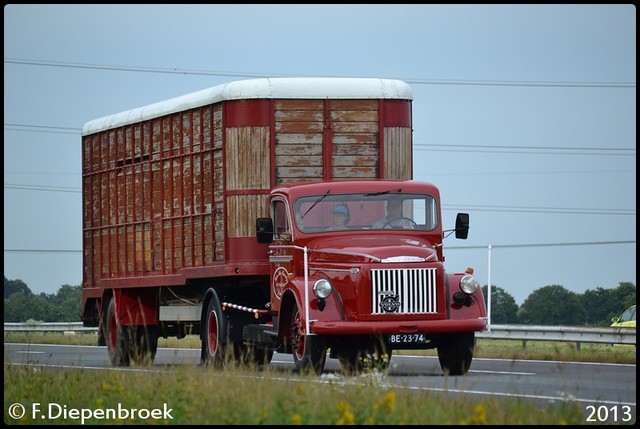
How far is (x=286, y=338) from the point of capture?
21406 mm

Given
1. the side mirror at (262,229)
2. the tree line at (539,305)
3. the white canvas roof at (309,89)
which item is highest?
the white canvas roof at (309,89)

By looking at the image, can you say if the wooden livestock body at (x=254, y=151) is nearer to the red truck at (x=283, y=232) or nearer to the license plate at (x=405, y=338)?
the red truck at (x=283, y=232)

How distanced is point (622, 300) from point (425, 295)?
6201 cm

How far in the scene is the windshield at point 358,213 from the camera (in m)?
21.7

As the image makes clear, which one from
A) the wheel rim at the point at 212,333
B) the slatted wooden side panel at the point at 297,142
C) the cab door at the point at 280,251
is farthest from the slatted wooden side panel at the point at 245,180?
the wheel rim at the point at 212,333

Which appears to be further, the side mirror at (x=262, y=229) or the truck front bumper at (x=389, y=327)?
the side mirror at (x=262, y=229)

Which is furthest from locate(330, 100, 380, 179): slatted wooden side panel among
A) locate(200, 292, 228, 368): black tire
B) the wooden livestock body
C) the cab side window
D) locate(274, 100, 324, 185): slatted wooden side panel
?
locate(200, 292, 228, 368): black tire

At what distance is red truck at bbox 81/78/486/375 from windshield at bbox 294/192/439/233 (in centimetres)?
2

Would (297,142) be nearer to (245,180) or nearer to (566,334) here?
(245,180)

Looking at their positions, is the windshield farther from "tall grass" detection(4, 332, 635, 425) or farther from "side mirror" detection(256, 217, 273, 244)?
"tall grass" detection(4, 332, 635, 425)

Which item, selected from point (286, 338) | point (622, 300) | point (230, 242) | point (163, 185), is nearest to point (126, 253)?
point (163, 185)

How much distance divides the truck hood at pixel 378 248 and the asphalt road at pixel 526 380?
5.07ft

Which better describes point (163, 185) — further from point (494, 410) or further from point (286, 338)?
point (494, 410)

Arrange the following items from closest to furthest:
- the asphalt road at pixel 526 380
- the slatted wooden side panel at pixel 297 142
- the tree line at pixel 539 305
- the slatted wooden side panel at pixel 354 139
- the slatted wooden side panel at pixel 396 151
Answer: the asphalt road at pixel 526 380 → the slatted wooden side panel at pixel 297 142 → the slatted wooden side panel at pixel 354 139 → the slatted wooden side panel at pixel 396 151 → the tree line at pixel 539 305
